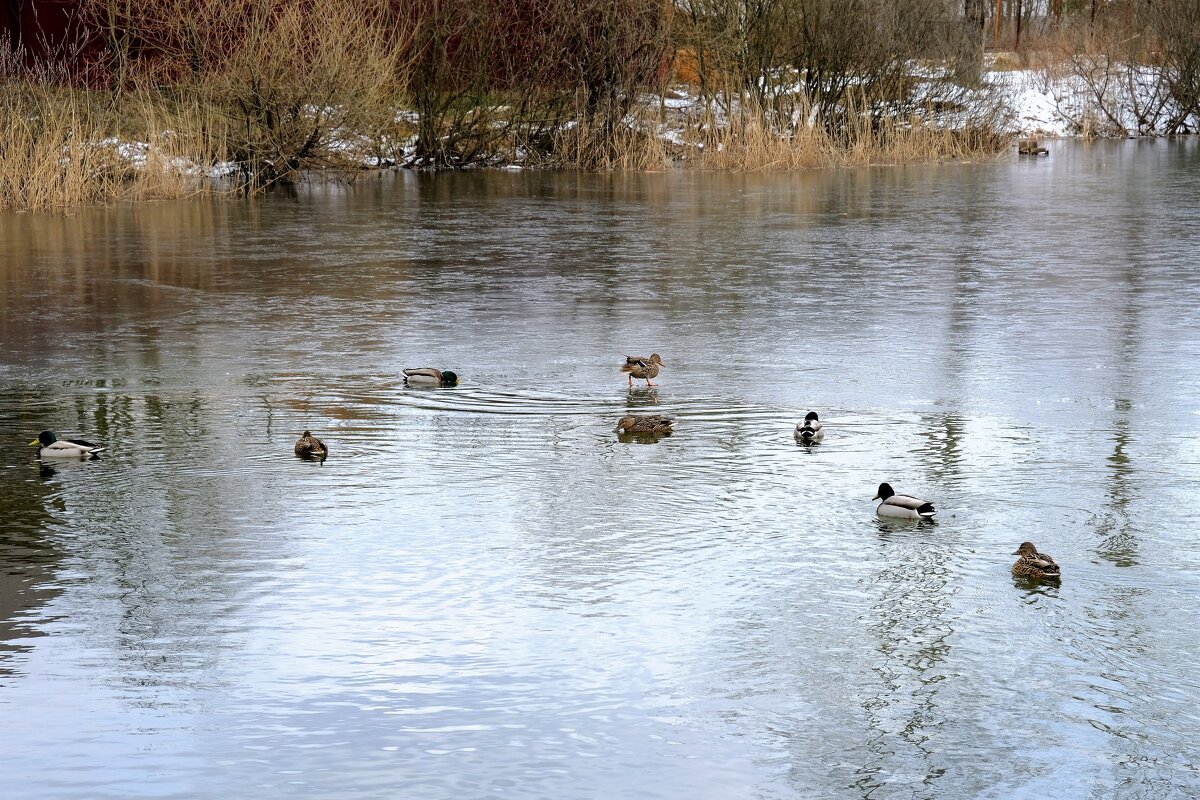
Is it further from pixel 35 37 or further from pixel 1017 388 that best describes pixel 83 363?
pixel 35 37

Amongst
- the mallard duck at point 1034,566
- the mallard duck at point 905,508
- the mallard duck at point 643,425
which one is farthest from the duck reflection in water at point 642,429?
the mallard duck at point 1034,566

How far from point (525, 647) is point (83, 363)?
6509 mm

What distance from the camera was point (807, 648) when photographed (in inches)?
214

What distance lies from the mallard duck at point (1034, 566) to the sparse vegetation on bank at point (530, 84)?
2127cm

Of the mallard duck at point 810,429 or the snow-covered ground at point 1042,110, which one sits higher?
the snow-covered ground at point 1042,110

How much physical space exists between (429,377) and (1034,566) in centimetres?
476

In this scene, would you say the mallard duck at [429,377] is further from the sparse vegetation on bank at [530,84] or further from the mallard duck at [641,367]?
the sparse vegetation on bank at [530,84]

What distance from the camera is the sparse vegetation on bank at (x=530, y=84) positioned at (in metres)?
27.0

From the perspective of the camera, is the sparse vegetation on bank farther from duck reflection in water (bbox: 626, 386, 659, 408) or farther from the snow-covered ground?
duck reflection in water (bbox: 626, 386, 659, 408)

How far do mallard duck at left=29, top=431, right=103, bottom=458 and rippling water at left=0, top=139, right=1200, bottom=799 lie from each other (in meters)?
0.09

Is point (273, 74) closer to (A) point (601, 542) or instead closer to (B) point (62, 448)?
(B) point (62, 448)

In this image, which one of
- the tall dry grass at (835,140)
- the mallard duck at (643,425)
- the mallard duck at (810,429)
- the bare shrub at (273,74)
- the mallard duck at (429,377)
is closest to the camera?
the mallard duck at (810,429)

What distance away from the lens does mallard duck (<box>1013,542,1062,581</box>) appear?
5988 millimetres

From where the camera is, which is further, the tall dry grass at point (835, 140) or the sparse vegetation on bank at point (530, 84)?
the tall dry grass at point (835, 140)
